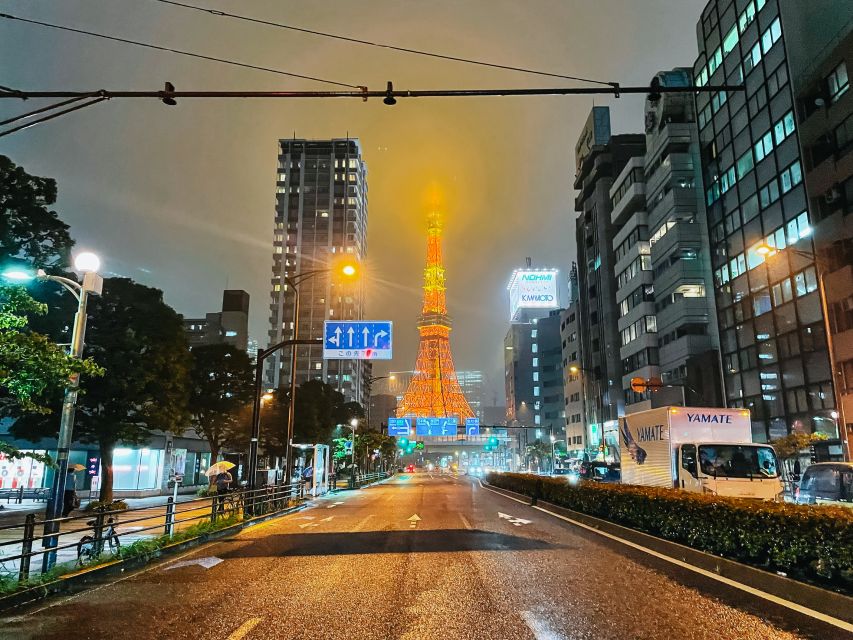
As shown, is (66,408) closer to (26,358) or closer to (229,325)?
(26,358)

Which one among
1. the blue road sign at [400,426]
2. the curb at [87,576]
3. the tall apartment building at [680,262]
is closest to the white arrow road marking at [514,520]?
the curb at [87,576]

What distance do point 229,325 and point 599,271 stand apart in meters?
61.7

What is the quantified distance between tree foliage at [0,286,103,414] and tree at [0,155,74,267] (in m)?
10.4

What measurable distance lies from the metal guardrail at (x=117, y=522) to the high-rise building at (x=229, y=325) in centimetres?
7183

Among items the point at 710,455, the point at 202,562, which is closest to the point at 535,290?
the point at 710,455

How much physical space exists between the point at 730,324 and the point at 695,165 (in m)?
18.5

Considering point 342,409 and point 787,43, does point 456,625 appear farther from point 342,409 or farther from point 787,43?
point 342,409

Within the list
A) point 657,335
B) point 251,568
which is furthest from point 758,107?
point 251,568

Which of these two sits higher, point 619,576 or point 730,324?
point 730,324

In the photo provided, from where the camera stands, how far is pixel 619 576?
9203 mm

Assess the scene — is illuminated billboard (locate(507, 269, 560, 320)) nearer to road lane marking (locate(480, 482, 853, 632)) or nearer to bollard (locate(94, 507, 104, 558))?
road lane marking (locate(480, 482, 853, 632))

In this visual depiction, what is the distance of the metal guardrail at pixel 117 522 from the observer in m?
9.27

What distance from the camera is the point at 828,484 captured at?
14.9 meters

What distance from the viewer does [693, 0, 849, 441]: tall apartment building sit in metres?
35.8
